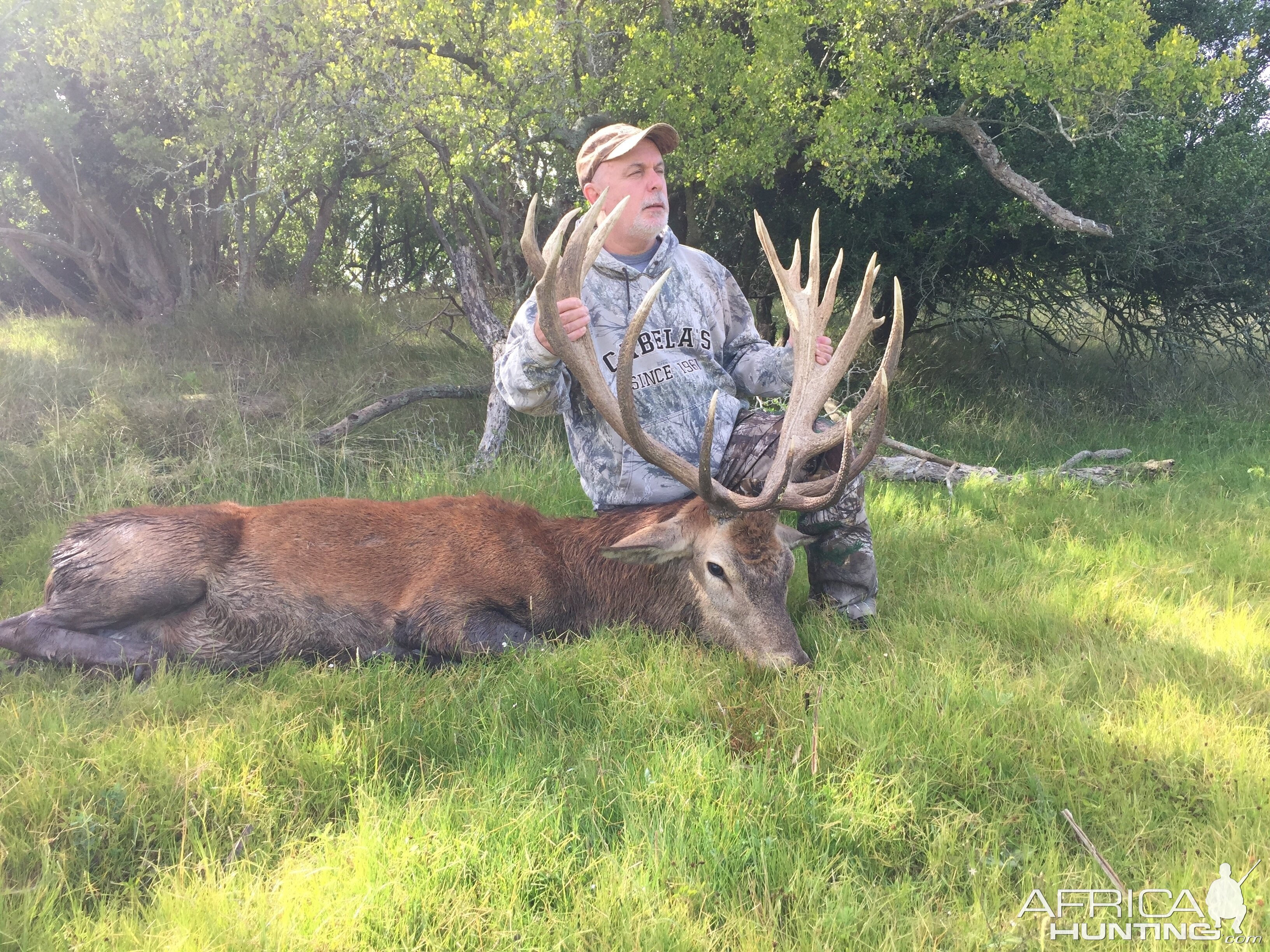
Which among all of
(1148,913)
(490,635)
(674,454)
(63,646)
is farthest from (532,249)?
(1148,913)

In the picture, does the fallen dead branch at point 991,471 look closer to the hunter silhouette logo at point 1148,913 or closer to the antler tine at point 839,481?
the antler tine at point 839,481

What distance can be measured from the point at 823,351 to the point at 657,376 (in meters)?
0.75

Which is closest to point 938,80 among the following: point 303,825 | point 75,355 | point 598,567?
point 598,567

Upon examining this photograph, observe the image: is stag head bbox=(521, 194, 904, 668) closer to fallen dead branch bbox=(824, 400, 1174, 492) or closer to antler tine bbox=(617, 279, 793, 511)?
antler tine bbox=(617, 279, 793, 511)

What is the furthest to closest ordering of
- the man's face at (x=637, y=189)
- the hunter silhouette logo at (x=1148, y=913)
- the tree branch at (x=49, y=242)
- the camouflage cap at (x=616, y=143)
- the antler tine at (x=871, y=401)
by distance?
the tree branch at (x=49, y=242), the man's face at (x=637, y=189), the camouflage cap at (x=616, y=143), the antler tine at (x=871, y=401), the hunter silhouette logo at (x=1148, y=913)

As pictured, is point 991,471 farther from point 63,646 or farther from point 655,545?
point 63,646

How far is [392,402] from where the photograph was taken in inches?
273

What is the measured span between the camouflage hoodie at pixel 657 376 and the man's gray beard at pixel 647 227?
90mm

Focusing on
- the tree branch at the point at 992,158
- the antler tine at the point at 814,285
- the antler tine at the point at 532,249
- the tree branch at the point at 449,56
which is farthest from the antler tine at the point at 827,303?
the tree branch at the point at 449,56

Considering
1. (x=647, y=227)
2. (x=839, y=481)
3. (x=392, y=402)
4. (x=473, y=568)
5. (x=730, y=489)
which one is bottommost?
(x=473, y=568)

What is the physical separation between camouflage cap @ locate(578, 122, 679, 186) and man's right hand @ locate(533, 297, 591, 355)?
30.6 inches

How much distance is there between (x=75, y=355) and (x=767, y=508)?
849 centimetres

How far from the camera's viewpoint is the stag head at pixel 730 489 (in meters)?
3.09

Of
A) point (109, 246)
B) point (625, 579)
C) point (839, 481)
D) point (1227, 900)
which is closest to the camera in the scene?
point (1227, 900)
